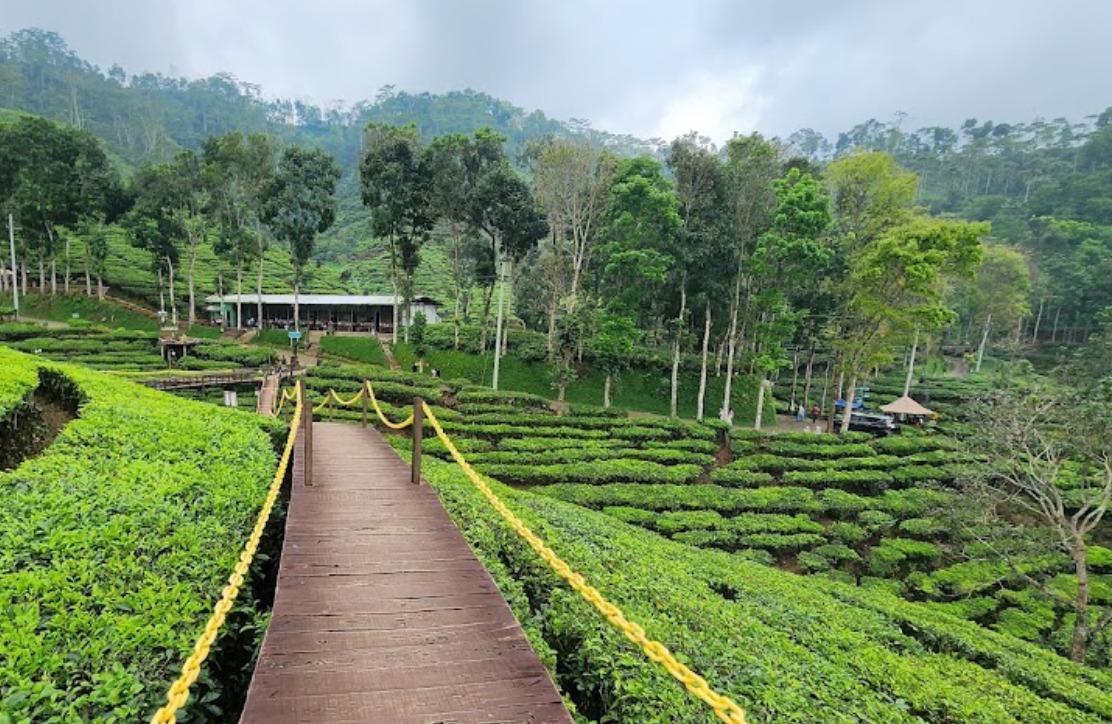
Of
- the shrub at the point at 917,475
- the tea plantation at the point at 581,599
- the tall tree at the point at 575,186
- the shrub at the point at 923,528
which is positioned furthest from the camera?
the tall tree at the point at 575,186

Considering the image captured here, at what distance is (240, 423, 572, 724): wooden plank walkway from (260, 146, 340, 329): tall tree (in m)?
30.0

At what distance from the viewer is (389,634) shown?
128 inches

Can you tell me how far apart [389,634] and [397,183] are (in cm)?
2868

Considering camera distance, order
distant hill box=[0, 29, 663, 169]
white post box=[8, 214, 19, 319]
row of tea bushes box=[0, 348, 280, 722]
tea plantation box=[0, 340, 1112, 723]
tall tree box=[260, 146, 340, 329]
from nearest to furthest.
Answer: row of tea bushes box=[0, 348, 280, 722] < tea plantation box=[0, 340, 1112, 723] < tall tree box=[260, 146, 340, 329] < white post box=[8, 214, 19, 319] < distant hill box=[0, 29, 663, 169]

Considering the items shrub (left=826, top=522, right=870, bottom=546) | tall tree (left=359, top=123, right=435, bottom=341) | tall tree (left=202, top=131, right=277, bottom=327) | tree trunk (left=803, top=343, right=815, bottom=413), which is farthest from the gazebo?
tall tree (left=202, top=131, right=277, bottom=327)

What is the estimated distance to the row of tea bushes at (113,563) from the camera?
2373mm

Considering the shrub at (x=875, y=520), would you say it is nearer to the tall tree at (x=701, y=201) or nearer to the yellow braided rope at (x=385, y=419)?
the tall tree at (x=701, y=201)

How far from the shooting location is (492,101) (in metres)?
153

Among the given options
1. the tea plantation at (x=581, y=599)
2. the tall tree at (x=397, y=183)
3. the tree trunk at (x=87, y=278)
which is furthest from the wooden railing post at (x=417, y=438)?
the tree trunk at (x=87, y=278)

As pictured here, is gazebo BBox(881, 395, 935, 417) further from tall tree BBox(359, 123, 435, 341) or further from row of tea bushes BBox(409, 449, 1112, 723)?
tall tree BBox(359, 123, 435, 341)

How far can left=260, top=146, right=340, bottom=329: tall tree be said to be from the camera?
3073 cm

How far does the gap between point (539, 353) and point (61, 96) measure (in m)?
108

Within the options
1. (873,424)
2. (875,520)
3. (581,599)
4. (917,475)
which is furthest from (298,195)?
(581,599)

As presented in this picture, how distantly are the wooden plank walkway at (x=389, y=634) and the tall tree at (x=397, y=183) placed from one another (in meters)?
26.4
